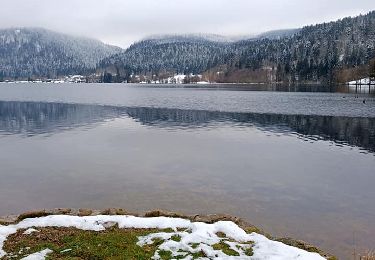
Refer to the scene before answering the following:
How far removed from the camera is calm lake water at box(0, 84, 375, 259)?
32156 mm

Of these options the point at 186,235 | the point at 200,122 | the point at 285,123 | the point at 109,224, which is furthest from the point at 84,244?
the point at 285,123

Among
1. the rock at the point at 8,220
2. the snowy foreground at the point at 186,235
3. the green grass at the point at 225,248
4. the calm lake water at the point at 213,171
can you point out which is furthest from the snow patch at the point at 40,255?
the calm lake water at the point at 213,171

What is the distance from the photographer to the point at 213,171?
147 feet

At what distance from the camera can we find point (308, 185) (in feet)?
130

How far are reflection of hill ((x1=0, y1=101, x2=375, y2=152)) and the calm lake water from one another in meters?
0.43

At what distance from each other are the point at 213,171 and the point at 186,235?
23.8m

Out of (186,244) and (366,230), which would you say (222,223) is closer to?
(186,244)

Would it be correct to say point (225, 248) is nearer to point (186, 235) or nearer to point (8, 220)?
point (186, 235)

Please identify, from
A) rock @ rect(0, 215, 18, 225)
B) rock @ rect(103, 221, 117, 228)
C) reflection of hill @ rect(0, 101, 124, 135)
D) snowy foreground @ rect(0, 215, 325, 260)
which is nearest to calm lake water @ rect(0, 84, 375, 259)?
reflection of hill @ rect(0, 101, 124, 135)

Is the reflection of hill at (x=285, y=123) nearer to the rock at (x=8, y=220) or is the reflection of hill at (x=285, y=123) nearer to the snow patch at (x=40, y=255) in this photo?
the rock at (x=8, y=220)

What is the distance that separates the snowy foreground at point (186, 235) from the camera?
19.2m

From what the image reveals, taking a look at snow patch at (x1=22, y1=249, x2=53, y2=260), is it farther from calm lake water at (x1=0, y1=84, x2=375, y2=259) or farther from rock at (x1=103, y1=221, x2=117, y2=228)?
calm lake water at (x1=0, y1=84, x2=375, y2=259)

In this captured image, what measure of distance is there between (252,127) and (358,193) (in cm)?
4343

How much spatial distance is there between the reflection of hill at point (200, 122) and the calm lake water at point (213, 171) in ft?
1.42
